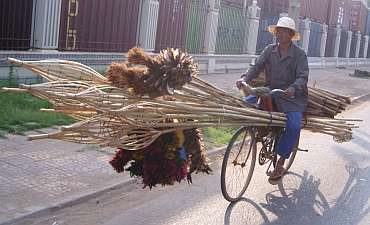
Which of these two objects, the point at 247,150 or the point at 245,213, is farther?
the point at 247,150

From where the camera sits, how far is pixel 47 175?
19.7 ft

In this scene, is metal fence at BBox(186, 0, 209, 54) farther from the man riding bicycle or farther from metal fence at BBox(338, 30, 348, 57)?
metal fence at BBox(338, 30, 348, 57)

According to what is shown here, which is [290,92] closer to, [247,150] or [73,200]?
[247,150]

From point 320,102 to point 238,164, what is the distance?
1.35 metres

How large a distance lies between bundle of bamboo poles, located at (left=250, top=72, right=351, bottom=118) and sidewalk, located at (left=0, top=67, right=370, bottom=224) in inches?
70.3

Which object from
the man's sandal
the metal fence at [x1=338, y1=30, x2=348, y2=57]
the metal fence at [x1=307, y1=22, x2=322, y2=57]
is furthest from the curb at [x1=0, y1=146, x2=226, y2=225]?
the metal fence at [x1=338, y1=30, x2=348, y2=57]

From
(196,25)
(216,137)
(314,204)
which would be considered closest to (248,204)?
(314,204)

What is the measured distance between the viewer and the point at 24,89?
14.1 ft

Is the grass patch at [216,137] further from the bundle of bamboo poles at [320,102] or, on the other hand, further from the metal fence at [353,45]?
the metal fence at [353,45]

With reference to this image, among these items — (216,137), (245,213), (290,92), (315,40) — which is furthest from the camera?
(315,40)

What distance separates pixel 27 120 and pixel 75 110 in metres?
3.78

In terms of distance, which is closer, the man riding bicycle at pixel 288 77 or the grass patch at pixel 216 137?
the man riding bicycle at pixel 288 77

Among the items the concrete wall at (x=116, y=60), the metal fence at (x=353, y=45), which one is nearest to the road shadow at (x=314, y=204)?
the concrete wall at (x=116, y=60)

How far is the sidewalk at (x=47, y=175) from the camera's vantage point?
203 inches
